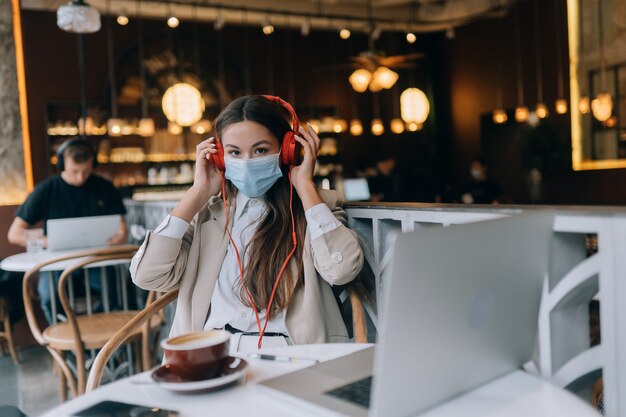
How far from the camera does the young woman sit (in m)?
1.64

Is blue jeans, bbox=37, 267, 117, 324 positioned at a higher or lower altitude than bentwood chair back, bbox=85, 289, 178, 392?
lower

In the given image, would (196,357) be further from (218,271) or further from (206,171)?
(206,171)

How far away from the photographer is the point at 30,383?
383cm

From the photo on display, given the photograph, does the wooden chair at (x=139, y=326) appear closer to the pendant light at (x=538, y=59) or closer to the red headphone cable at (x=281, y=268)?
the red headphone cable at (x=281, y=268)

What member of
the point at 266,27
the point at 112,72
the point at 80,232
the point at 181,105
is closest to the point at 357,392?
the point at 80,232

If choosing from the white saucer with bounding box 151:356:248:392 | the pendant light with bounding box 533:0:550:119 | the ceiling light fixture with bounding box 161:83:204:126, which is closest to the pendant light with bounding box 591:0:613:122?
the pendant light with bounding box 533:0:550:119

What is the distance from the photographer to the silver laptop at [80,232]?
11.0 ft

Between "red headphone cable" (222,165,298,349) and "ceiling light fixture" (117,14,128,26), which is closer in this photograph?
"red headphone cable" (222,165,298,349)

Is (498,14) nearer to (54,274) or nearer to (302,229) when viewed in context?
(54,274)

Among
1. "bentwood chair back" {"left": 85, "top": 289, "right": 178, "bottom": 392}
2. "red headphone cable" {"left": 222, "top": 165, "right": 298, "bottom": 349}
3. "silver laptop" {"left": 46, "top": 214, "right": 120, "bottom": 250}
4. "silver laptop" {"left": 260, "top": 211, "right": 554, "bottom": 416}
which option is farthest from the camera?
"silver laptop" {"left": 46, "top": 214, "right": 120, "bottom": 250}

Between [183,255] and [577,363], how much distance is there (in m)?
1.09

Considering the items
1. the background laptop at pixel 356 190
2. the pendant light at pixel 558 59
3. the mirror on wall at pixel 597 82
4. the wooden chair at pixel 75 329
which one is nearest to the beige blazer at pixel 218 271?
the wooden chair at pixel 75 329

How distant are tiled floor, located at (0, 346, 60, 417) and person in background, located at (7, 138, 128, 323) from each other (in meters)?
0.46

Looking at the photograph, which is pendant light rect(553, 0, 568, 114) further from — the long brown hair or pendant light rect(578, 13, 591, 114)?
the long brown hair
